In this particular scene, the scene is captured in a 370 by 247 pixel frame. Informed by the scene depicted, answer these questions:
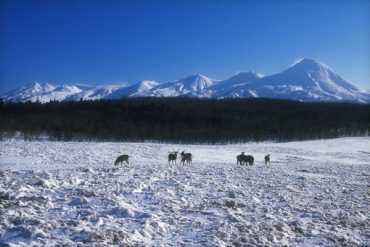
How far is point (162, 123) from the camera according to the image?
375 ft

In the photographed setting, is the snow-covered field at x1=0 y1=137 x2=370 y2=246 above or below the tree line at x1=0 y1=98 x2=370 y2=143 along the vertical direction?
below

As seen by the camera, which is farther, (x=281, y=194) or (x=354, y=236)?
(x=281, y=194)

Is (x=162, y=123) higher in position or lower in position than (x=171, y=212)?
higher

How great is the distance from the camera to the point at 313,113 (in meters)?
158

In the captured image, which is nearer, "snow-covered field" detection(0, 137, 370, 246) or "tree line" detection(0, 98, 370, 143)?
"snow-covered field" detection(0, 137, 370, 246)

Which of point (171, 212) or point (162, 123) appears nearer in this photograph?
point (171, 212)

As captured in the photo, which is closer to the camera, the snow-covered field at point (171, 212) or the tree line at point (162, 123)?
the snow-covered field at point (171, 212)

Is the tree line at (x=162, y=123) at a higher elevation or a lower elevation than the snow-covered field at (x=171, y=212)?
higher

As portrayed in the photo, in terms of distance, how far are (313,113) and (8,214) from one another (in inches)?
6229

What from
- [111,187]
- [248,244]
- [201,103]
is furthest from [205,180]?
[201,103]

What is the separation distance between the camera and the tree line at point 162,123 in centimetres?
8950

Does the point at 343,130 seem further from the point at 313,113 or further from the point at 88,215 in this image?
the point at 88,215

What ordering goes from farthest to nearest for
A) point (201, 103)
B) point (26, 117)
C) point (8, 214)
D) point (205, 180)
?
point (201, 103)
point (26, 117)
point (205, 180)
point (8, 214)

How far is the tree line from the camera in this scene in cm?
8950
